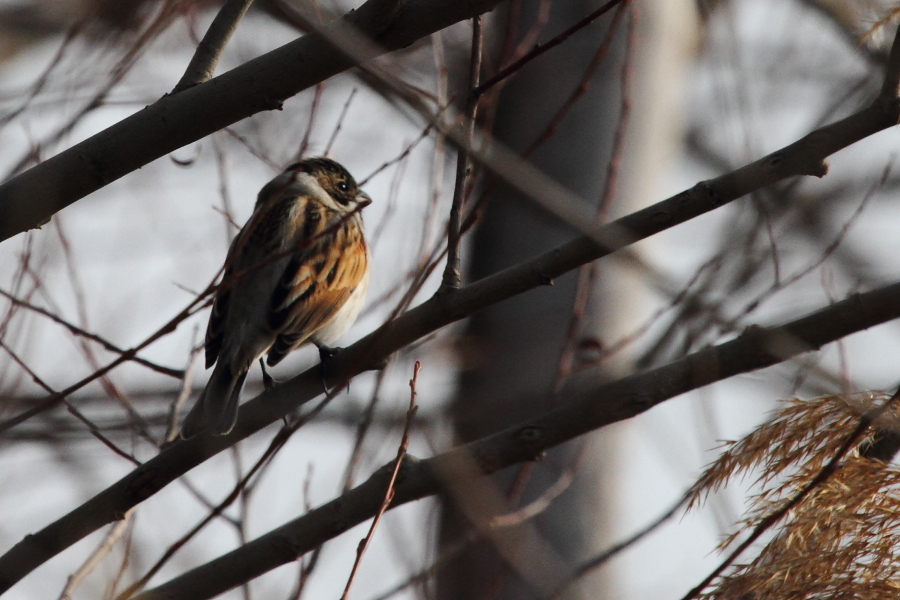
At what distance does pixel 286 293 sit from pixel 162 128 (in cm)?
273

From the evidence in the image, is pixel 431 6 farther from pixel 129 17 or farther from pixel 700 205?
pixel 129 17

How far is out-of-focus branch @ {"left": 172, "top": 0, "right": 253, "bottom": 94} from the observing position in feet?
10.9

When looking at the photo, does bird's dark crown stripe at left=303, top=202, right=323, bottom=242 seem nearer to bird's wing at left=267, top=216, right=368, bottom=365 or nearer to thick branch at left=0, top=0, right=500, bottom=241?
bird's wing at left=267, top=216, right=368, bottom=365

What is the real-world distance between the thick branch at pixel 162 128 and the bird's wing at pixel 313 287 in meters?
2.47

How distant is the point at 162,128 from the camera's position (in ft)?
10.0

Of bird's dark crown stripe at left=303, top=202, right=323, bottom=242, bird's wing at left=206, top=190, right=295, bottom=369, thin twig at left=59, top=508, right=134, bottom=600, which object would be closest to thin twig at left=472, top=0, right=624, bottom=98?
thin twig at left=59, top=508, right=134, bottom=600

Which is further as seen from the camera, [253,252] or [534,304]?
[534,304]

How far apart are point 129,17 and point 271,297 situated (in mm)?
1838

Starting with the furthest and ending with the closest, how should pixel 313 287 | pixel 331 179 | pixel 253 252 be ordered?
1. pixel 331 179
2. pixel 253 252
3. pixel 313 287

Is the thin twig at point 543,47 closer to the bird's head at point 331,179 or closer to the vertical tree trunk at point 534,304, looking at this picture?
the vertical tree trunk at point 534,304

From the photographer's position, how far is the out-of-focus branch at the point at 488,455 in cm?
325

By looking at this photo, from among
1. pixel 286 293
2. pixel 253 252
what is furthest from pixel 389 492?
pixel 253 252

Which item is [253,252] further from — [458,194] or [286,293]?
[458,194]

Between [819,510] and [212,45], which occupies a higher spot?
[212,45]
